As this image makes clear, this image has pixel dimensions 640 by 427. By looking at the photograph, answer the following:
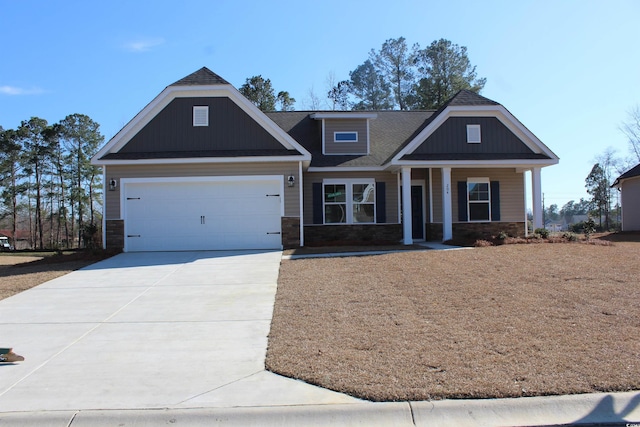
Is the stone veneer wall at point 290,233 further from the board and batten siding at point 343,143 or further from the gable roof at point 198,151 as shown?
the board and batten siding at point 343,143

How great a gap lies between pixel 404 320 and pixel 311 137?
13.5 m

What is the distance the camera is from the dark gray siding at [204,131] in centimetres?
1508

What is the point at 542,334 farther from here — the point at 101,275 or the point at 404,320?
the point at 101,275

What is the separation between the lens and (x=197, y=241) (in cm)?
1477

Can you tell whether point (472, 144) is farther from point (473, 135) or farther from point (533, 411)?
point (533, 411)

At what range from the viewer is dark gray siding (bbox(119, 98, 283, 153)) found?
1508cm

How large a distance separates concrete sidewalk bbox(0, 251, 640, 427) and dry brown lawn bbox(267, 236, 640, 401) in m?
0.21

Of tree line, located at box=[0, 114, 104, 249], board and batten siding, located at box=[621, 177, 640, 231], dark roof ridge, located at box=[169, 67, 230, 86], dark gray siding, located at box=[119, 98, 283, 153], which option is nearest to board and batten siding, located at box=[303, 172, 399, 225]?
dark gray siding, located at box=[119, 98, 283, 153]

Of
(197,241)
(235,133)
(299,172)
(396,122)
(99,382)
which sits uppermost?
(396,122)

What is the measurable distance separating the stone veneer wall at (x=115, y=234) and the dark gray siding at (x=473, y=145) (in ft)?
33.5

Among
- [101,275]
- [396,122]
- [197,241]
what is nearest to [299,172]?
[197,241]

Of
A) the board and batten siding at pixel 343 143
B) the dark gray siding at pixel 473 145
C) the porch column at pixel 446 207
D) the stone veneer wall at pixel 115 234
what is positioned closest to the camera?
the stone veneer wall at pixel 115 234

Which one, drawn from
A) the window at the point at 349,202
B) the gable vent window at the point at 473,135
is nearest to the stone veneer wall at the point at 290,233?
the window at the point at 349,202

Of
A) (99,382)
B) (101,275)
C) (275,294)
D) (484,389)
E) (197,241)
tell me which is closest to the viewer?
(484,389)
